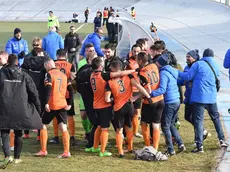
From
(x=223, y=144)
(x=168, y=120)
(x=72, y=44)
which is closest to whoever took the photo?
(x=168, y=120)

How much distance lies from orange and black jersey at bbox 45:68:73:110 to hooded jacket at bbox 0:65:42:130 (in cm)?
57

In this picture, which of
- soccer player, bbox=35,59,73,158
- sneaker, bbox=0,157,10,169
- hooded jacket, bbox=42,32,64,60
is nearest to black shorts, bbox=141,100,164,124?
soccer player, bbox=35,59,73,158

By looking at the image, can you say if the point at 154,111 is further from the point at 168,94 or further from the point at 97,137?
the point at 97,137

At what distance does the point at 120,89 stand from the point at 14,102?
1722 mm

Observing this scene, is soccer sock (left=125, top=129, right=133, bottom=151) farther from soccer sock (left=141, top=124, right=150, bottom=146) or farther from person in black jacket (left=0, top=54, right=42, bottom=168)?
person in black jacket (left=0, top=54, right=42, bottom=168)

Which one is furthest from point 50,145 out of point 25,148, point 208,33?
point 208,33

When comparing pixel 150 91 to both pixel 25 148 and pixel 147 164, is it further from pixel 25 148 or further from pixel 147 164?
pixel 25 148

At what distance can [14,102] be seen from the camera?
26.5 feet

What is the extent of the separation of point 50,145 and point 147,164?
215cm

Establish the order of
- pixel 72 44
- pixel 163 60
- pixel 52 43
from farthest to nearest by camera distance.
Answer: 1. pixel 72 44
2. pixel 52 43
3. pixel 163 60

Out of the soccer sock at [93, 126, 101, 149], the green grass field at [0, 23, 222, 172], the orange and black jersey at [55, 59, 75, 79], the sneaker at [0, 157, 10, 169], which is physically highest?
the orange and black jersey at [55, 59, 75, 79]

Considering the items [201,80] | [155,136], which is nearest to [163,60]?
[201,80]

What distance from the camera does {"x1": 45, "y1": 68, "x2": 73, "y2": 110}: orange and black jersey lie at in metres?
8.70

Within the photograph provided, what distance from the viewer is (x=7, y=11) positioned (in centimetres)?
6525
